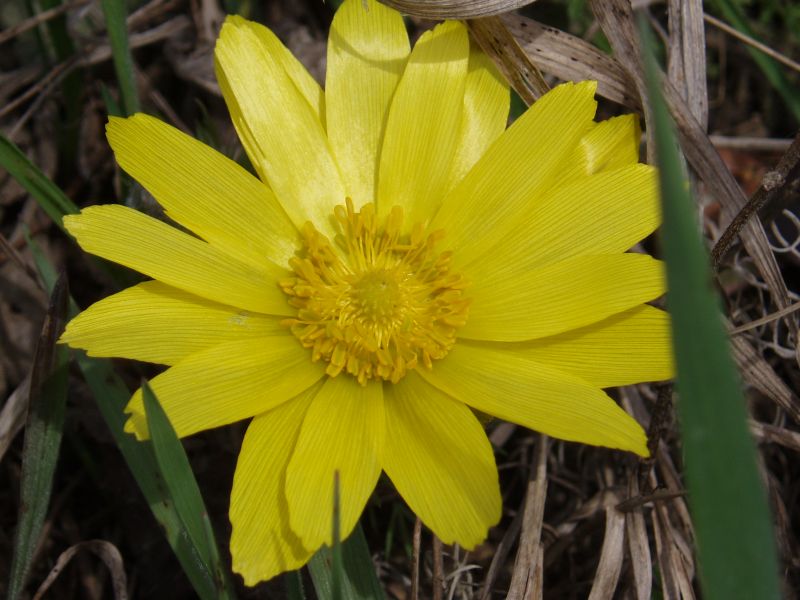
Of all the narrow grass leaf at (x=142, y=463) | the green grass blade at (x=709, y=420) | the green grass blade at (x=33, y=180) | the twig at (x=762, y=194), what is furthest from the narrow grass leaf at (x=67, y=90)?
the green grass blade at (x=709, y=420)

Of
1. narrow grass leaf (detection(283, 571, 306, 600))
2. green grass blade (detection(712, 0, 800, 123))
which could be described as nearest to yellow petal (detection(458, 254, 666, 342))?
narrow grass leaf (detection(283, 571, 306, 600))

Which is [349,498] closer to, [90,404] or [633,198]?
[633,198]

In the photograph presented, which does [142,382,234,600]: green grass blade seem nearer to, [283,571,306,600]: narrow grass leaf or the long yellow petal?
[283,571,306,600]: narrow grass leaf

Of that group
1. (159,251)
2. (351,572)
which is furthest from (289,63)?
(351,572)

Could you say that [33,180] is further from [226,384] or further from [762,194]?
[762,194]

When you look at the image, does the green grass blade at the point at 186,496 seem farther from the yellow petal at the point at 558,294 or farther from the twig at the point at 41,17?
the twig at the point at 41,17

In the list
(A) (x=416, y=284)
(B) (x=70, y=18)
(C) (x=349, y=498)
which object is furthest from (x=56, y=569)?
(B) (x=70, y=18)

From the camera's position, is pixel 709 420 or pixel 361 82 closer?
pixel 709 420
